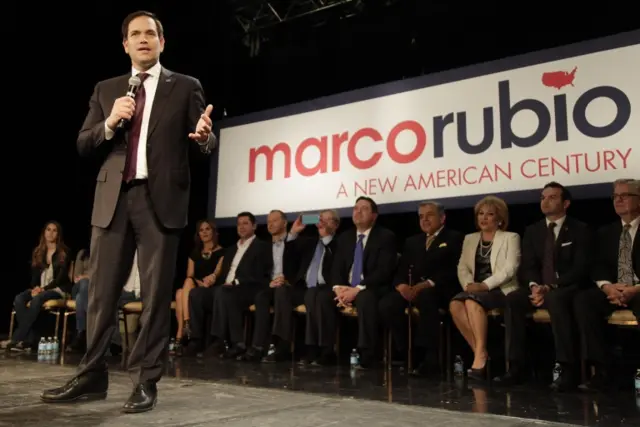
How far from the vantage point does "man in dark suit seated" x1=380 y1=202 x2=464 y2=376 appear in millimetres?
3330

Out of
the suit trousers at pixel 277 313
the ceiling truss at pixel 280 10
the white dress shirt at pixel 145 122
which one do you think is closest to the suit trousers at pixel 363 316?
the suit trousers at pixel 277 313

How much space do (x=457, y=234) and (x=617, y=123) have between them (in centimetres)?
120

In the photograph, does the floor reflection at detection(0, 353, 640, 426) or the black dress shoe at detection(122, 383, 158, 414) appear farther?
the floor reflection at detection(0, 353, 640, 426)

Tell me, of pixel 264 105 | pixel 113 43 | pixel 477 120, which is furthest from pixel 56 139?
pixel 477 120

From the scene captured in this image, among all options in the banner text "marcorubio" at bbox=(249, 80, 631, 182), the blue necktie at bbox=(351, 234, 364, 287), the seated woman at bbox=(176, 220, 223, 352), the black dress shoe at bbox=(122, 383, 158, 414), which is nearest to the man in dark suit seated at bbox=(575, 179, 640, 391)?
the banner text "marcorubio" at bbox=(249, 80, 631, 182)

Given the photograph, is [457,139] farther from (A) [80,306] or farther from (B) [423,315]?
(A) [80,306]

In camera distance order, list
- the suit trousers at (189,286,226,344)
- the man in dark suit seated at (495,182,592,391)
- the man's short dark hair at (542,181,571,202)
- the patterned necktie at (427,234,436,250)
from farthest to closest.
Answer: the suit trousers at (189,286,226,344), the patterned necktie at (427,234,436,250), the man's short dark hair at (542,181,571,202), the man in dark suit seated at (495,182,592,391)

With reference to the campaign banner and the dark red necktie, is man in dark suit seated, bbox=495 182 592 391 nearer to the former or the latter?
the dark red necktie

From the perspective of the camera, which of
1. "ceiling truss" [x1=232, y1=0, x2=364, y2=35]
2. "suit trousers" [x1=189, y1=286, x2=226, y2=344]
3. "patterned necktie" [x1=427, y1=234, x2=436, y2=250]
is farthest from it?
"ceiling truss" [x1=232, y1=0, x2=364, y2=35]

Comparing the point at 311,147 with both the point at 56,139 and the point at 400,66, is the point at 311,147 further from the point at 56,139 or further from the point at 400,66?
the point at 56,139

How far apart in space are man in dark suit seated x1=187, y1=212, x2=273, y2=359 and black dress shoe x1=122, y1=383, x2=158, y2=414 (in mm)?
2370

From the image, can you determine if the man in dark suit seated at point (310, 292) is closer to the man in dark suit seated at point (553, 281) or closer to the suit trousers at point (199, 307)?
the suit trousers at point (199, 307)

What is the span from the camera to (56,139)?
210 inches

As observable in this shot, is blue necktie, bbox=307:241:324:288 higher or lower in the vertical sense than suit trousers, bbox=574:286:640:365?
higher
